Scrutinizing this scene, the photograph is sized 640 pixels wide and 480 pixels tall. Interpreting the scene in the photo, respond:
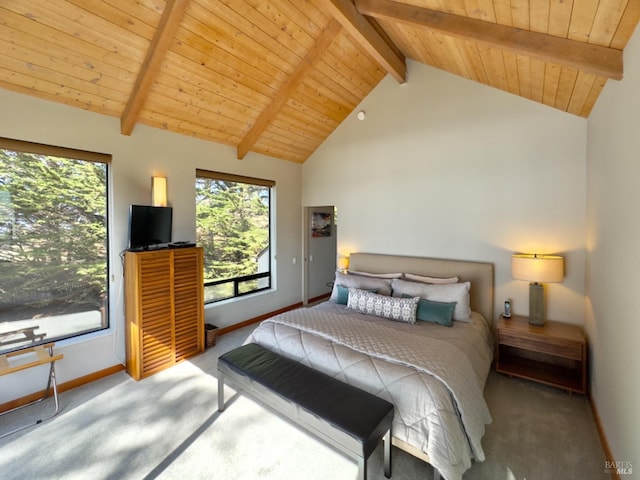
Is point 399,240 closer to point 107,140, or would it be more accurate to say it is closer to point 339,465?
point 339,465

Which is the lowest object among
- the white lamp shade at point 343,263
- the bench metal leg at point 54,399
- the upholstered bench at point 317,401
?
the bench metal leg at point 54,399

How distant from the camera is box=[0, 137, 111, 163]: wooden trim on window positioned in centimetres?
251

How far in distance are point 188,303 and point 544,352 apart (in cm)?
398

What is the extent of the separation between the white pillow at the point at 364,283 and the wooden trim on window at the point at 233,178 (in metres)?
2.12

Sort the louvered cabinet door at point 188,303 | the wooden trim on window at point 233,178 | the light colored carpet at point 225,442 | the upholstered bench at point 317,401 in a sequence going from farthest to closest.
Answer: the wooden trim on window at point 233,178 < the louvered cabinet door at point 188,303 < the light colored carpet at point 225,442 < the upholstered bench at point 317,401

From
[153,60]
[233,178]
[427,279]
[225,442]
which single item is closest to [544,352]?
[427,279]

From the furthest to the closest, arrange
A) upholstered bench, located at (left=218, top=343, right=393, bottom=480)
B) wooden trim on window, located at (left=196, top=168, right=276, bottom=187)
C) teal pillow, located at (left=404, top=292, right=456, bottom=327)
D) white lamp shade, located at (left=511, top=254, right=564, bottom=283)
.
Answer: wooden trim on window, located at (left=196, top=168, right=276, bottom=187), teal pillow, located at (left=404, top=292, right=456, bottom=327), white lamp shade, located at (left=511, top=254, right=564, bottom=283), upholstered bench, located at (left=218, top=343, right=393, bottom=480)

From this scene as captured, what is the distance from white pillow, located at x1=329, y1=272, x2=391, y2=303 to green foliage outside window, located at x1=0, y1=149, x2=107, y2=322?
2.82 meters

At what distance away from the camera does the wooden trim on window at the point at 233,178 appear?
158 inches

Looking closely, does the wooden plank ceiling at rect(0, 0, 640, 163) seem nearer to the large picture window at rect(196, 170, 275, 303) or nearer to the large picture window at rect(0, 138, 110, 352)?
the large picture window at rect(0, 138, 110, 352)

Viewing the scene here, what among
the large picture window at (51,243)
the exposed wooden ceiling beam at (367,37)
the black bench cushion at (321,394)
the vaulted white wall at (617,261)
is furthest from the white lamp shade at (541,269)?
the large picture window at (51,243)

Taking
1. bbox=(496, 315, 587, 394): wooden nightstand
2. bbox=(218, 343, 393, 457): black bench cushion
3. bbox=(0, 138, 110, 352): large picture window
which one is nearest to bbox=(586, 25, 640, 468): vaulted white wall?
bbox=(496, 315, 587, 394): wooden nightstand

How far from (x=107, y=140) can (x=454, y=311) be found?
4264mm
